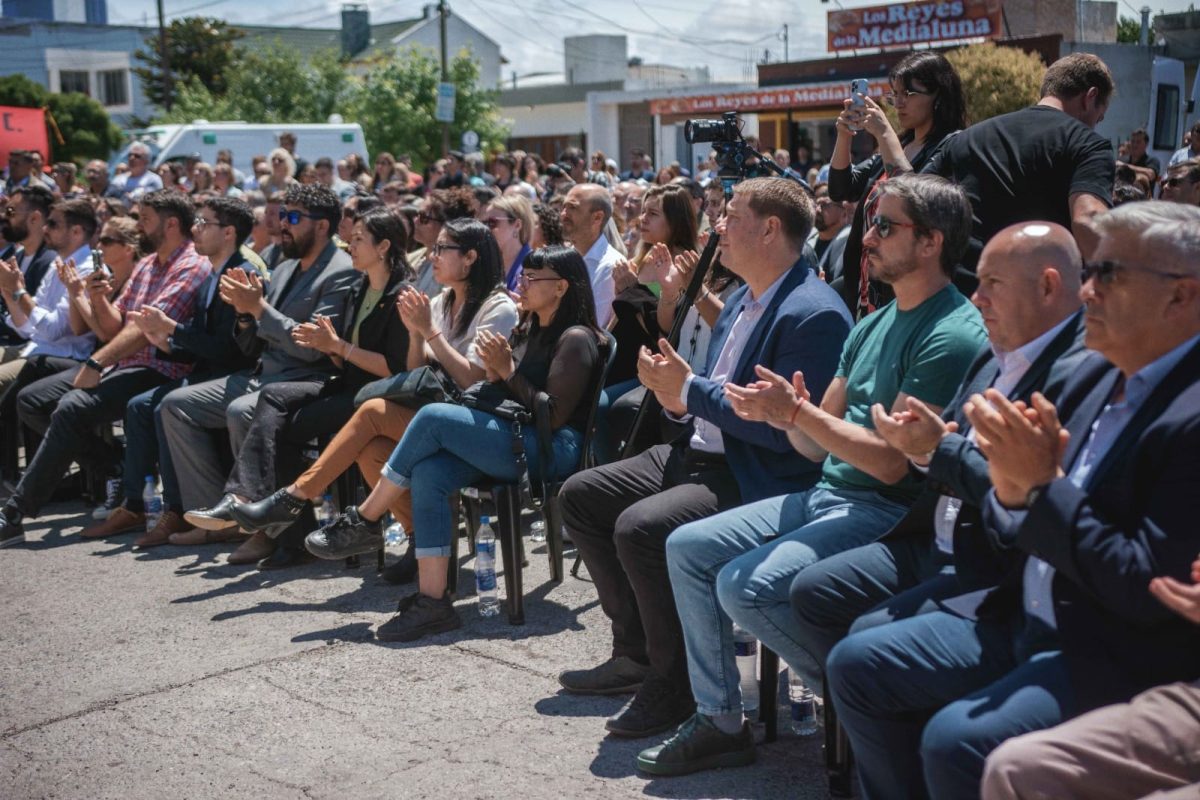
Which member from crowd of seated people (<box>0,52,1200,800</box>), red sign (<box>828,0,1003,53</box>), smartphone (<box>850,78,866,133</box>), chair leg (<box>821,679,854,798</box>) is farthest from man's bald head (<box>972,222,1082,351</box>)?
red sign (<box>828,0,1003,53</box>)

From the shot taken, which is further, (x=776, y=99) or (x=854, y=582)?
(x=776, y=99)

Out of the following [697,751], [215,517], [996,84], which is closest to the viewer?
[697,751]

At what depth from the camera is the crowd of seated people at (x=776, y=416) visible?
2.54 metres

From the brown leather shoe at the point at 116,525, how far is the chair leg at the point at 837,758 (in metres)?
5.05

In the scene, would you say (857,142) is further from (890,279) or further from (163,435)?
(890,279)

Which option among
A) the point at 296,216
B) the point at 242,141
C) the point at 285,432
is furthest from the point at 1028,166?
the point at 242,141

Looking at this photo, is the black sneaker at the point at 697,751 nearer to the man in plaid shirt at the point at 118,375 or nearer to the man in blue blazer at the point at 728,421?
the man in blue blazer at the point at 728,421

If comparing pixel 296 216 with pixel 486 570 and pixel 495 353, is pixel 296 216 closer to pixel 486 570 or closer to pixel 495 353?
pixel 495 353

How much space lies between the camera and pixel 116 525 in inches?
289

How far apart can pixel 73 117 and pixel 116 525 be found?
42.2m

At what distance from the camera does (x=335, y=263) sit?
22.7ft

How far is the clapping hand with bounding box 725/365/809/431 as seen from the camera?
11.4ft

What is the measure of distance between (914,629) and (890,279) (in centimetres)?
114

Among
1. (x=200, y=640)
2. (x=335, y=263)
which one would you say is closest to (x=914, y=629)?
(x=200, y=640)
